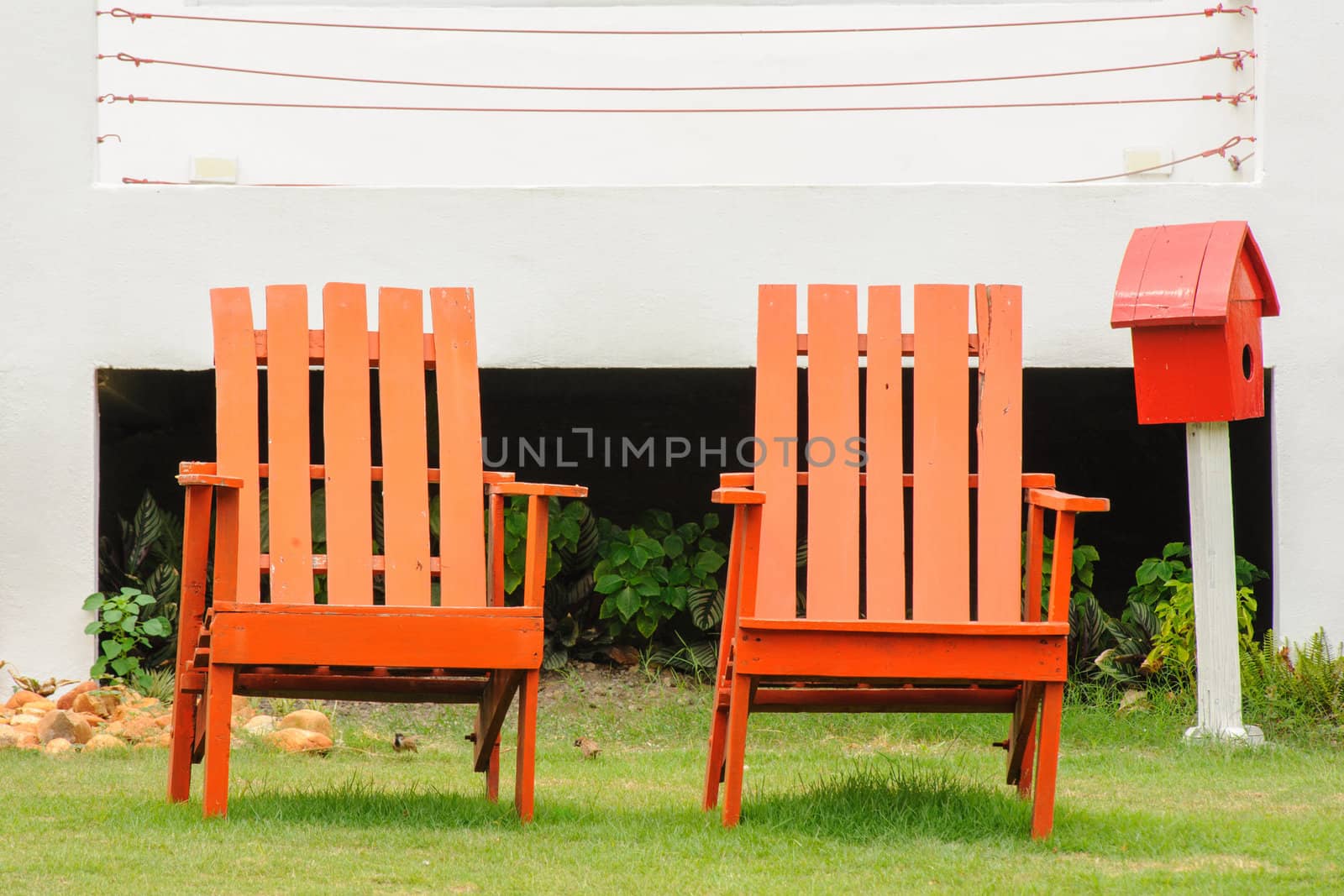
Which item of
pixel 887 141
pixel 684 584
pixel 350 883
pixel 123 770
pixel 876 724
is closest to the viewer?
pixel 350 883

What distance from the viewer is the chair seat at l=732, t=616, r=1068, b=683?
303 cm

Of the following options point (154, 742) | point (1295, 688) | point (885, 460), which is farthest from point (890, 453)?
point (154, 742)

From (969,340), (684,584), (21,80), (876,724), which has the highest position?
(21,80)

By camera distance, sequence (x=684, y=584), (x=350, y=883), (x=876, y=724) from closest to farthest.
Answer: (x=350, y=883)
(x=876, y=724)
(x=684, y=584)

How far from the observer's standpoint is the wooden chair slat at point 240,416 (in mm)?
3455

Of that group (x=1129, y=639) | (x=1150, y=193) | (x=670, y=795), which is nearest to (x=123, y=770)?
(x=670, y=795)

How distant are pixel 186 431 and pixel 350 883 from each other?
4187 mm

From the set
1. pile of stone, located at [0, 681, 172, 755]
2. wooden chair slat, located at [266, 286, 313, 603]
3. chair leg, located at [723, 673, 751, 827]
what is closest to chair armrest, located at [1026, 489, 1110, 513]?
chair leg, located at [723, 673, 751, 827]

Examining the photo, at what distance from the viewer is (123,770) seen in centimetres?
404

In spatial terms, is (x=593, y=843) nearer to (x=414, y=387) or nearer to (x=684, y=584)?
(x=414, y=387)

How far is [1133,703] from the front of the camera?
5062 millimetres

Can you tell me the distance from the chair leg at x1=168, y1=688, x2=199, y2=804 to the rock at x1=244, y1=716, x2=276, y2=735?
1.22 meters

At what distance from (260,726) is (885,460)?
89.6 inches

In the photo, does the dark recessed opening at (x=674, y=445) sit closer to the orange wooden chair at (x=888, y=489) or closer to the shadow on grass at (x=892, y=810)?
the orange wooden chair at (x=888, y=489)
